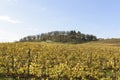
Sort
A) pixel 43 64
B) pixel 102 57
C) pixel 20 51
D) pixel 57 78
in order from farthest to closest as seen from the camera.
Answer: pixel 102 57 < pixel 20 51 < pixel 43 64 < pixel 57 78

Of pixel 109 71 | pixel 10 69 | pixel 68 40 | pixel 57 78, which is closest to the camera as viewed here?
pixel 57 78

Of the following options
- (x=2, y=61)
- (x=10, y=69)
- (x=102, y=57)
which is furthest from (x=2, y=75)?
(x=102, y=57)

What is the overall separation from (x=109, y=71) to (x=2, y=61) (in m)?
7.63

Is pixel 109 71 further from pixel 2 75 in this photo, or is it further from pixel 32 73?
pixel 2 75

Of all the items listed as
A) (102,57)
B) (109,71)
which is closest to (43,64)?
(109,71)

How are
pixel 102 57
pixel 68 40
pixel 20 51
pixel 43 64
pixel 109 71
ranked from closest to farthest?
pixel 43 64
pixel 109 71
pixel 20 51
pixel 102 57
pixel 68 40

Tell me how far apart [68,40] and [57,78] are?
6785 centimetres

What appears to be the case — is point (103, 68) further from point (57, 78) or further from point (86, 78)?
point (57, 78)

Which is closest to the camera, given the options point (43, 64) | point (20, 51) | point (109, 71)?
point (43, 64)

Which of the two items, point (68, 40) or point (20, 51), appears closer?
point (20, 51)

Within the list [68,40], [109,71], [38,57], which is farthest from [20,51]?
[68,40]

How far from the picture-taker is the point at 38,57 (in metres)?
26.2

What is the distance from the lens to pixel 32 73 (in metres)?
21.4

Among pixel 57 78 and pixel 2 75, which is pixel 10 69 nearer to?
pixel 2 75
